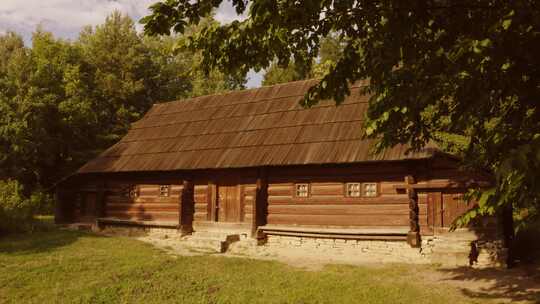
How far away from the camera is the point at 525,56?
4.95 meters

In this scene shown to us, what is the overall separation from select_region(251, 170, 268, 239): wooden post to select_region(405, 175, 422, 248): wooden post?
5023 millimetres

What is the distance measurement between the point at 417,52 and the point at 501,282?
6.66 metres

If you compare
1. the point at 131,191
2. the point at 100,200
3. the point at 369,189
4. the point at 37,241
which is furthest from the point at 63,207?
Answer: the point at 369,189

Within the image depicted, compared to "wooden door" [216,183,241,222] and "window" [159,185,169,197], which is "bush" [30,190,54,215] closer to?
"window" [159,185,169,197]

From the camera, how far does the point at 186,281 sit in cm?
982

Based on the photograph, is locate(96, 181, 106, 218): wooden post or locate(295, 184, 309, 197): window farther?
locate(96, 181, 106, 218): wooden post

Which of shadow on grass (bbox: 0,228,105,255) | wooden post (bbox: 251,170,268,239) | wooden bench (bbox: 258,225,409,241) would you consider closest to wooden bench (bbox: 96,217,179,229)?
shadow on grass (bbox: 0,228,105,255)

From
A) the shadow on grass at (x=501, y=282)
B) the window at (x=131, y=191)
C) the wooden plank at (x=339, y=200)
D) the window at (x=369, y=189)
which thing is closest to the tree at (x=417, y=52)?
the shadow on grass at (x=501, y=282)

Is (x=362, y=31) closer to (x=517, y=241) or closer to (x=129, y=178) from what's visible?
(x=517, y=241)

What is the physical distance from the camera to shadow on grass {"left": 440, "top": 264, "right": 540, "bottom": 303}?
8875 millimetres

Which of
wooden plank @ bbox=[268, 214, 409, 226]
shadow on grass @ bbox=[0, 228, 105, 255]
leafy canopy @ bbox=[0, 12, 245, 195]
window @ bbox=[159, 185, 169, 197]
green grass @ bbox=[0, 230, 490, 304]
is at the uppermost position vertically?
leafy canopy @ bbox=[0, 12, 245, 195]

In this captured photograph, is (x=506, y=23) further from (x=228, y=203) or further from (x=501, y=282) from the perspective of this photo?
(x=228, y=203)

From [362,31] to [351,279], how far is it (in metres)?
6.21

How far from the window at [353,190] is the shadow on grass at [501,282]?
378 cm
